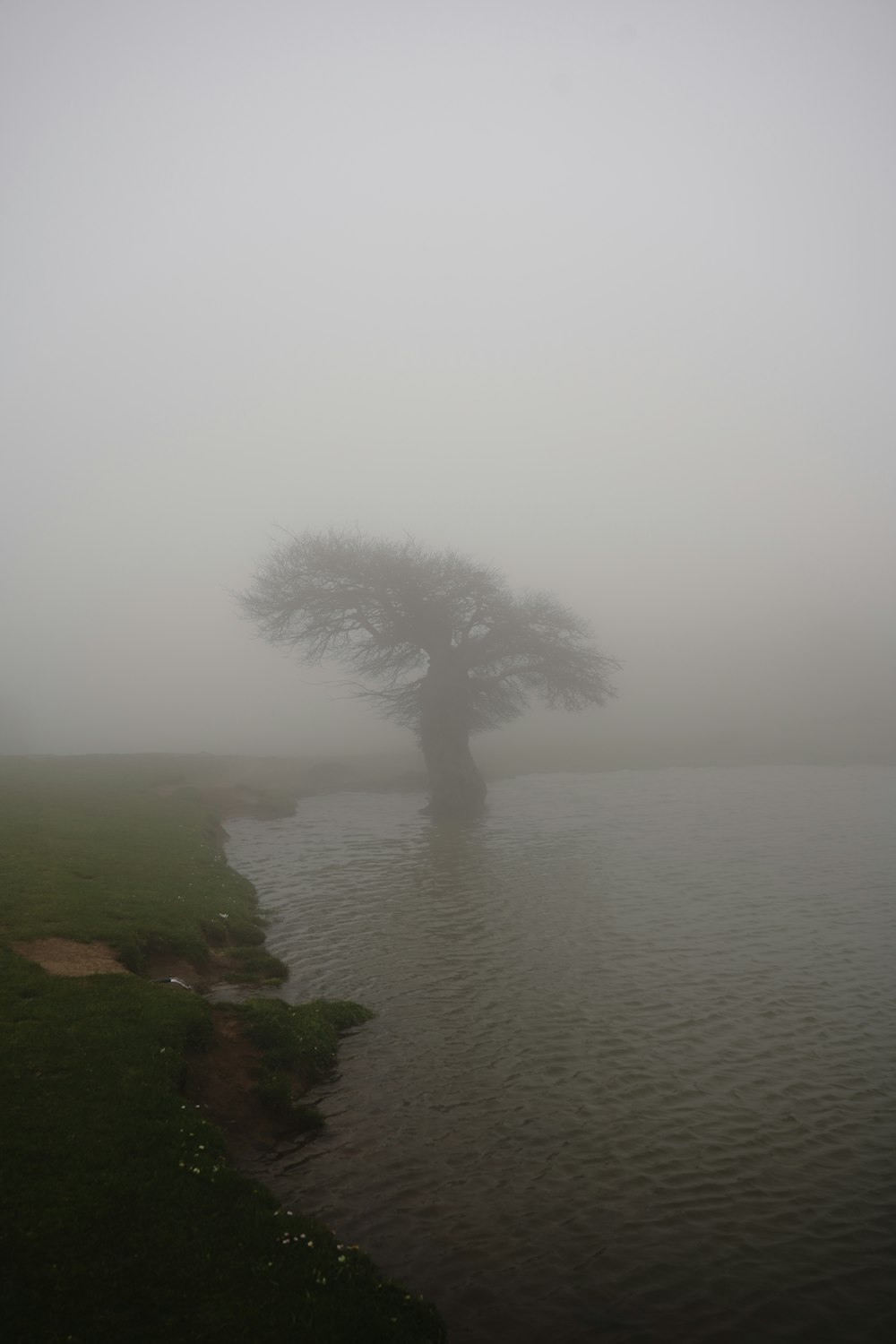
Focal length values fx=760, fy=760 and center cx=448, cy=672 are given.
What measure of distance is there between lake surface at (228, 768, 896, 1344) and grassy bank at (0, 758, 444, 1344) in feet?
4.25

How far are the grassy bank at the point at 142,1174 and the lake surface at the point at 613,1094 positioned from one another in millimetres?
1296

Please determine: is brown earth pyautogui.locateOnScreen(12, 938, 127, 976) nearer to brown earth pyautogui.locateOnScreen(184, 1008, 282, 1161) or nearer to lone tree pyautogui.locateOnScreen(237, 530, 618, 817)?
brown earth pyautogui.locateOnScreen(184, 1008, 282, 1161)

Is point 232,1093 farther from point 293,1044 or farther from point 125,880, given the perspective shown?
point 125,880

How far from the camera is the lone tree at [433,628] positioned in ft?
162

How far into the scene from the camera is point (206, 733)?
130 m

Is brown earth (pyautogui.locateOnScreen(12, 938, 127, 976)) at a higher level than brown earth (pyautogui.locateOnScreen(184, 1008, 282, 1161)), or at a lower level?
higher

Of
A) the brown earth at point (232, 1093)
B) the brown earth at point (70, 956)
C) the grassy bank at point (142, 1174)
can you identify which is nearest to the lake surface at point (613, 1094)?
the brown earth at point (232, 1093)

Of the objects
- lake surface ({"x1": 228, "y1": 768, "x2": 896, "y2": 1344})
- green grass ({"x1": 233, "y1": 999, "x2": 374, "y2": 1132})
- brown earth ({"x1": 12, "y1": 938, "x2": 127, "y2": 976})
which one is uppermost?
brown earth ({"x1": 12, "y1": 938, "x2": 127, "y2": 976})

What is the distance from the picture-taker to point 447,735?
50312 millimetres

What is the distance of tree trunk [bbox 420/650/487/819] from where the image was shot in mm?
49594

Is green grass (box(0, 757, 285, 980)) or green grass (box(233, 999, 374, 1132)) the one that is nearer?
green grass (box(233, 999, 374, 1132))

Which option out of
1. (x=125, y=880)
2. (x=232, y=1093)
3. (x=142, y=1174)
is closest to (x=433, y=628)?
(x=125, y=880)

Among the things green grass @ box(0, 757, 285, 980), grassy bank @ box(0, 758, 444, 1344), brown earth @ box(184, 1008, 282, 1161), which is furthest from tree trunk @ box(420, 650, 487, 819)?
brown earth @ box(184, 1008, 282, 1161)

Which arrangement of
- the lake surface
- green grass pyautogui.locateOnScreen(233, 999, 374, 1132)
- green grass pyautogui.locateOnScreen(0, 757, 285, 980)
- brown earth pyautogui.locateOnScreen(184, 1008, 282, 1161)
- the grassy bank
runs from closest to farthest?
1. the grassy bank
2. the lake surface
3. brown earth pyautogui.locateOnScreen(184, 1008, 282, 1161)
4. green grass pyautogui.locateOnScreen(233, 999, 374, 1132)
5. green grass pyautogui.locateOnScreen(0, 757, 285, 980)
